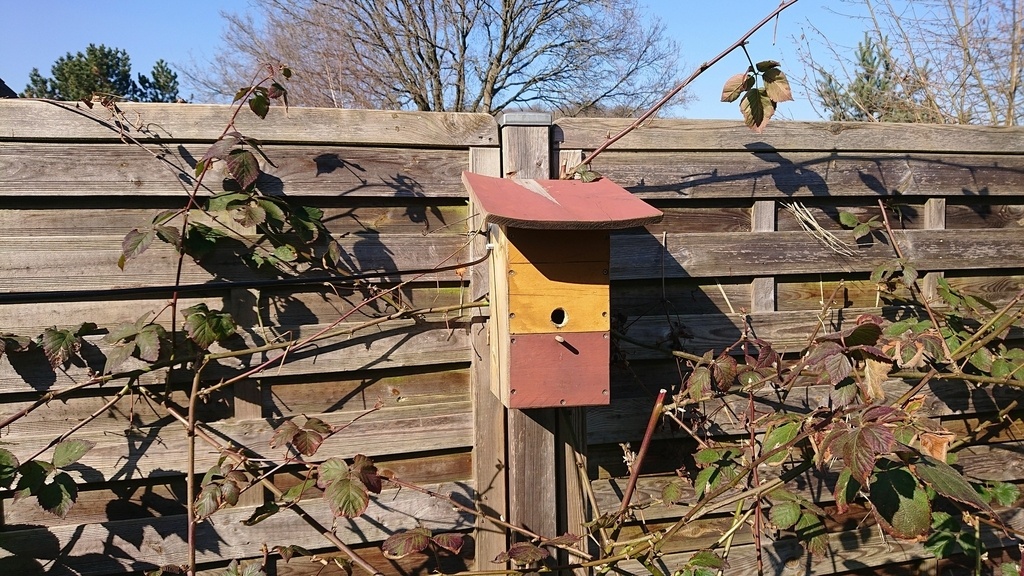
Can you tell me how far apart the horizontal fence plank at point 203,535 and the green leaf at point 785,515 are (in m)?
1.10

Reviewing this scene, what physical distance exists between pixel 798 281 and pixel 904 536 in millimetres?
1516

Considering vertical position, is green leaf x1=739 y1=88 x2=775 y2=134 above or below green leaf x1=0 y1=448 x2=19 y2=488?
above

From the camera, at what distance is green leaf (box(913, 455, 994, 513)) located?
4.80 ft

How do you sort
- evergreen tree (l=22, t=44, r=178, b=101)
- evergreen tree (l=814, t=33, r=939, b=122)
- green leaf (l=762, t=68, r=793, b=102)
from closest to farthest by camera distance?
green leaf (l=762, t=68, r=793, b=102), evergreen tree (l=814, t=33, r=939, b=122), evergreen tree (l=22, t=44, r=178, b=101)

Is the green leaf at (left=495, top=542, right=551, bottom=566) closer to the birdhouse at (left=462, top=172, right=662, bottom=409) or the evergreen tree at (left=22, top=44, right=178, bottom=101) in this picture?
the birdhouse at (left=462, top=172, right=662, bottom=409)

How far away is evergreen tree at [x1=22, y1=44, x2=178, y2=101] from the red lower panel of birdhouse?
17407 mm

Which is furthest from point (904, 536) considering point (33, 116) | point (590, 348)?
point (33, 116)

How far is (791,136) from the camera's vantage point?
9.53ft

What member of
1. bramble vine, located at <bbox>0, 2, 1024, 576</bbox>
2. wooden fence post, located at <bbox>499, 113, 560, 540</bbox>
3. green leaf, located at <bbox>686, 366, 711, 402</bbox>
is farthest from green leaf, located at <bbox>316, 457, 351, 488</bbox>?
green leaf, located at <bbox>686, 366, 711, 402</bbox>

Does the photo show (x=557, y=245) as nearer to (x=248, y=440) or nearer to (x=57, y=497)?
(x=248, y=440)

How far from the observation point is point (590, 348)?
2150 millimetres

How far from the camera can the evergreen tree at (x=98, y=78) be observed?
17875 millimetres

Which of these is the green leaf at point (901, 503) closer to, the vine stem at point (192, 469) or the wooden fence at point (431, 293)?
the wooden fence at point (431, 293)

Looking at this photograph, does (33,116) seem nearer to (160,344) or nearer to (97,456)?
(160,344)
